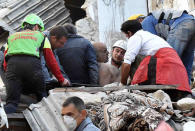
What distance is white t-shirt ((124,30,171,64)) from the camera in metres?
7.33

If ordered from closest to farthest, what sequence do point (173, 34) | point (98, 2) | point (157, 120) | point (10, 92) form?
point (157, 120), point (10, 92), point (173, 34), point (98, 2)

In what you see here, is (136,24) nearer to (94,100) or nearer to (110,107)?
(94,100)

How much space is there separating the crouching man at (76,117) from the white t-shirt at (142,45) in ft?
7.26

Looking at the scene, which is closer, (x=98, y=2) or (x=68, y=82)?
(x=68, y=82)

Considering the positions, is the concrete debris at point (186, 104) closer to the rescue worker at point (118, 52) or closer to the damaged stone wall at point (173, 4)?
the rescue worker at point (118, 52)

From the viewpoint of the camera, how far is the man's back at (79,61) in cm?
780

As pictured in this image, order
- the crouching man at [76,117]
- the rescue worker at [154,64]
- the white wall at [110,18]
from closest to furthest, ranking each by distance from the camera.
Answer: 1. the crouching man at [76,117]
2. the rescue worker at [154,64]
3. the white wall at [110,18]

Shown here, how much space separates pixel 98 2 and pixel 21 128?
26.3ft

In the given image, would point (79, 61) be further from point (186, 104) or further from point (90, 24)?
point (90, 24)

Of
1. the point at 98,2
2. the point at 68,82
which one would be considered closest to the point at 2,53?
the point at 68,82

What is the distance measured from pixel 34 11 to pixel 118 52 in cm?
674

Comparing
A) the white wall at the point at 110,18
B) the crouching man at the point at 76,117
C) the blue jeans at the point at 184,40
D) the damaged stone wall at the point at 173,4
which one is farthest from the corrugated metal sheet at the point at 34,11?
the crouching man at the point at 76,117

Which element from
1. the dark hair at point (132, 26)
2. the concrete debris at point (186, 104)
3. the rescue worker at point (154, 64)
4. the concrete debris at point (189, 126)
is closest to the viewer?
the concrete debris at point (189, 126)

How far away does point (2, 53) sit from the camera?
7.46 metres
